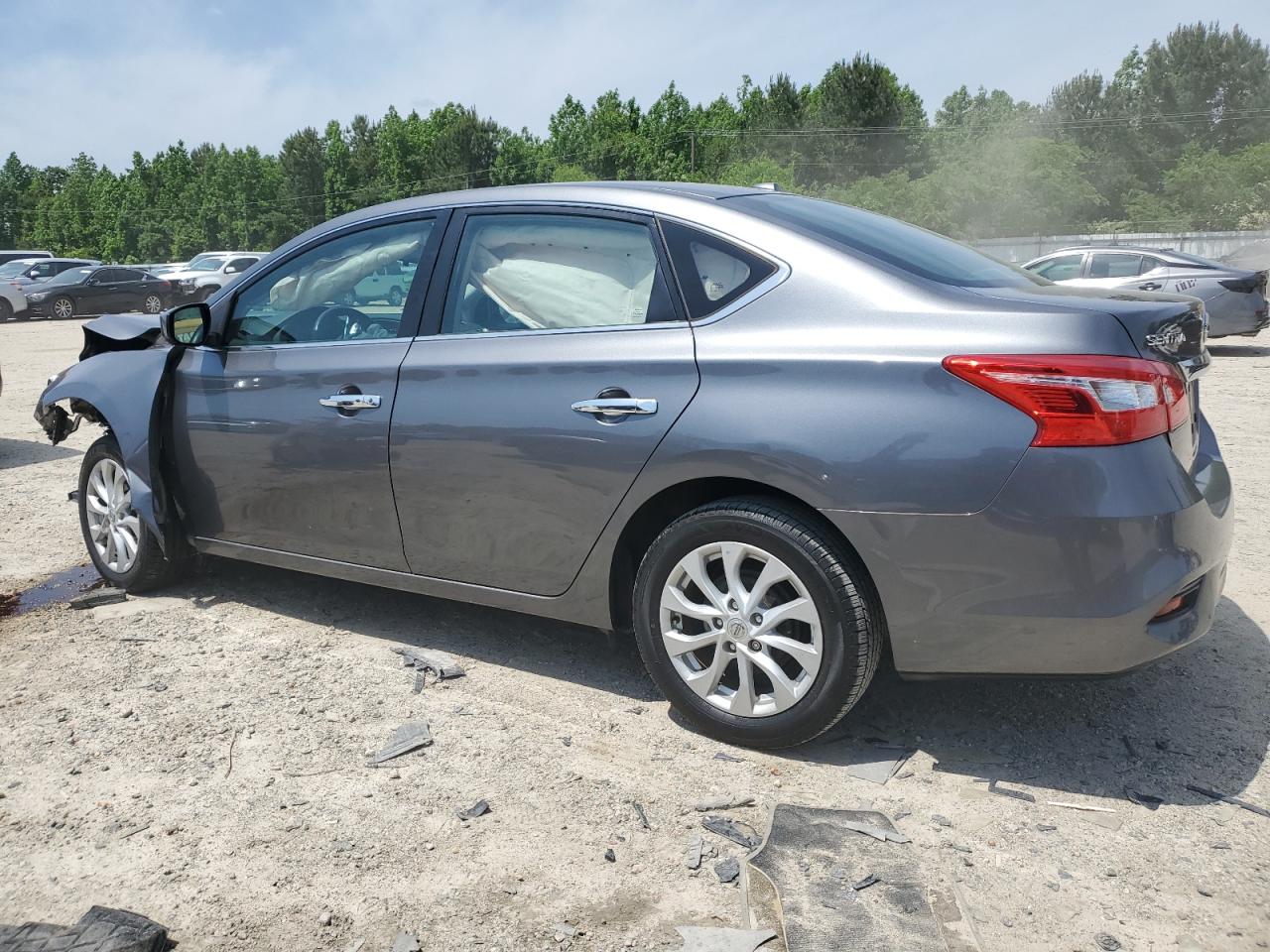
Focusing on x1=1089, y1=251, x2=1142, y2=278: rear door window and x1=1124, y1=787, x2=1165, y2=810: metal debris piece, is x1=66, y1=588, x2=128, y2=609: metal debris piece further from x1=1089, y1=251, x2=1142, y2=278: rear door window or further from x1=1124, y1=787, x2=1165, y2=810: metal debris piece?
x1=1089, y1=251, x2=1142, y2=278: rear door window

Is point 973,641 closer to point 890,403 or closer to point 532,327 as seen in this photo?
point 890,403

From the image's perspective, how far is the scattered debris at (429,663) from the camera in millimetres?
4164

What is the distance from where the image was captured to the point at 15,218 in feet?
311

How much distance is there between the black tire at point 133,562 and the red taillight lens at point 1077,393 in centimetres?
373

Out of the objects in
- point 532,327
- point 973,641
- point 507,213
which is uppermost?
point 507,213

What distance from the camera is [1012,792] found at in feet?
10.6

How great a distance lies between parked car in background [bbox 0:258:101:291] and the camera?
2966 centimetres

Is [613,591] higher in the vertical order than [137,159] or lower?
lower

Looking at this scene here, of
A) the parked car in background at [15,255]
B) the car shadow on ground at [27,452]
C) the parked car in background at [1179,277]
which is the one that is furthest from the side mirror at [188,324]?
the parked car in background at [15,255]

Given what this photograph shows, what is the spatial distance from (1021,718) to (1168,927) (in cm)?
116

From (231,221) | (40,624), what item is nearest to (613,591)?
(40,624)

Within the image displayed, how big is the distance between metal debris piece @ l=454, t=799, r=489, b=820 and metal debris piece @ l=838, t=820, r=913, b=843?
1.01 meters

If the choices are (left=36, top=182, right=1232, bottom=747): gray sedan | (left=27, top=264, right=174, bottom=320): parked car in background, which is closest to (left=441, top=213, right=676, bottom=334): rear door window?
(left=36, top=182, right=1232, bottom=747): gray sedan

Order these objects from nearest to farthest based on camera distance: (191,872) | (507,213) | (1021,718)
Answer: (191,872)
(1021,718)
(507,213)
